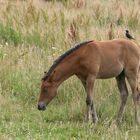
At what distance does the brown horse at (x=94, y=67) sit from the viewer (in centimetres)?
697

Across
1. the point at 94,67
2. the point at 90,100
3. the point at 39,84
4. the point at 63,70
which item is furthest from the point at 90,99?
the point at 39,84

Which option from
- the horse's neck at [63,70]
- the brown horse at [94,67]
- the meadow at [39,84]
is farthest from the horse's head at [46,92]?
the meadow at [39,84]

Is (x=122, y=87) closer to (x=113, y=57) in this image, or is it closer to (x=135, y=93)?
(x=135, y=93)

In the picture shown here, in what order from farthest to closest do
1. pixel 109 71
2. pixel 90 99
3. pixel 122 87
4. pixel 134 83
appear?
pixel 122 87, pixel 134 83, pixel 109 71, pixel 90 99

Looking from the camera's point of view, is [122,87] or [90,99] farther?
[122,87]

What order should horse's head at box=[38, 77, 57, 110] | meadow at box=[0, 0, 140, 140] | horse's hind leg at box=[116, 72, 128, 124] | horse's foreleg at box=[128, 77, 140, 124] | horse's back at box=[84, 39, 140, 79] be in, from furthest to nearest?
horse's hind leg at box=[116, 72, 128, 124]
horse's foreleg at box=[128, 77, 140, 124]
horse's back at box=[84, 39, 140, 79]
horse's head at box=[38, 77, 57, 110]
meadow at box=[0, 0, 140, 140]

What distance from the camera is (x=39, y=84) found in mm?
8422

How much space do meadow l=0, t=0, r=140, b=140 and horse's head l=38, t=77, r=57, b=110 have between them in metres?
0.27

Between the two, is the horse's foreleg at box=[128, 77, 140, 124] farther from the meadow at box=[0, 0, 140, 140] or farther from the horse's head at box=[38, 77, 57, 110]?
the horse's head at box=[38, 77, 57, 110]

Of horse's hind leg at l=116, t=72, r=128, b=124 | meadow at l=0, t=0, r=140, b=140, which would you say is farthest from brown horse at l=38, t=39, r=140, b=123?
meadow at l=0, t=0, r=140, b=140

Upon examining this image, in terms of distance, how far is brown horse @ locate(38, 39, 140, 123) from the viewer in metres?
6.97

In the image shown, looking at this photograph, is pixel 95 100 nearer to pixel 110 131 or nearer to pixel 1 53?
pixel 110 131

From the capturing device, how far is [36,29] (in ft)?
35.1

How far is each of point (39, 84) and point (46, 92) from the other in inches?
58.2
